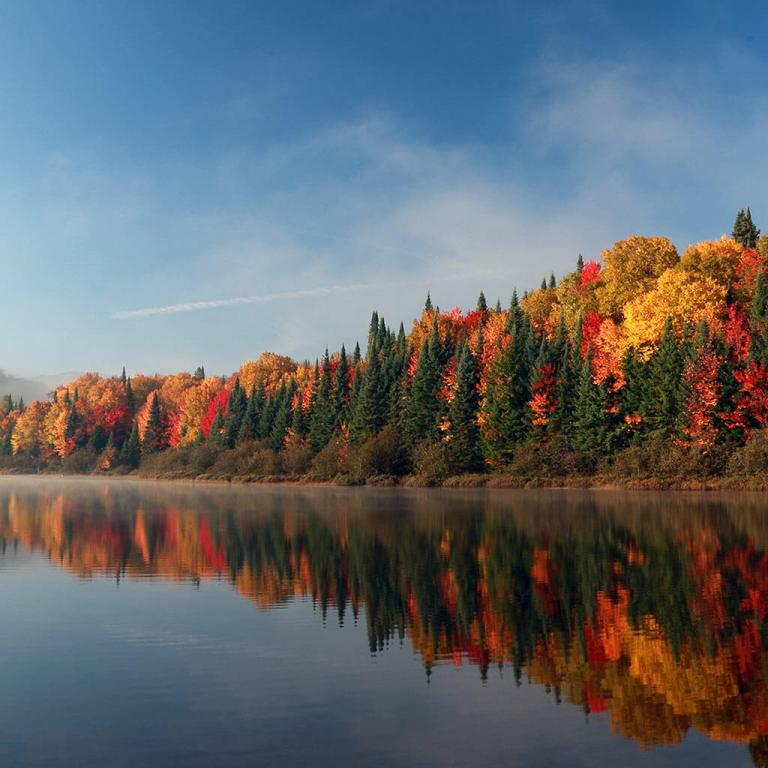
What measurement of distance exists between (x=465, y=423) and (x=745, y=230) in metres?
62.8

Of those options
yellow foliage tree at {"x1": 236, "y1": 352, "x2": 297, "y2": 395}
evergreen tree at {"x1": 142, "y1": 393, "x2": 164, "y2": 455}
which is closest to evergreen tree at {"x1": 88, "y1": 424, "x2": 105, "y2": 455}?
evergreen tree at {"x1": 142, "y1": 393, "x2": 164, "y2": 455}

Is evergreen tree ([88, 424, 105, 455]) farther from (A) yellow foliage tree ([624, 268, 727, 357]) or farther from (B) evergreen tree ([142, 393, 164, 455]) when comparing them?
(A) yellow foliage tree ([624, 268, 727, 357])

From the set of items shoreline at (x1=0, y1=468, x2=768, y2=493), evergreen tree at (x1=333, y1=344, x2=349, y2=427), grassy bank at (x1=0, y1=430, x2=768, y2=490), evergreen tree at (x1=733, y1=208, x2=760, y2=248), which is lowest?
shoreline at (x1=0, y1=468, x2=768, y2=493)

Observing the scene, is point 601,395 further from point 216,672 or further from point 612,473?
point 216,672

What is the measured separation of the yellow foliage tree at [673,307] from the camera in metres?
84.3

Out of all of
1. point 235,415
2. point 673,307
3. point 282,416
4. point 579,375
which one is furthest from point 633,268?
point 235,415

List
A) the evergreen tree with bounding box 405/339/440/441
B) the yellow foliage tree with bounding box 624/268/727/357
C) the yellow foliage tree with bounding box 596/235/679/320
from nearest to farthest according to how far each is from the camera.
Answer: the yellow foliage tree with bounding box 624/268/727/357 < the yellow foliage tree with bounding box 596/235/679/320 < the evergreen tree with bounding box 405/339/440/441

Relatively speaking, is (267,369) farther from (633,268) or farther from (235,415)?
(633,268)

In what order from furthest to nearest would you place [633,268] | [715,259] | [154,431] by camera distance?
[154,431] → [633,268] → [715,259]

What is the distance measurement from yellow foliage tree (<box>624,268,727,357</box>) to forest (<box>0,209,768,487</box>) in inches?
6.2

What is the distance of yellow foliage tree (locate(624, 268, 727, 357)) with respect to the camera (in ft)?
277

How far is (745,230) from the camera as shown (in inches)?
4862

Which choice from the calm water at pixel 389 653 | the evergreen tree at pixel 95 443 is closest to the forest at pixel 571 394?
the calm water at pixel 389 653

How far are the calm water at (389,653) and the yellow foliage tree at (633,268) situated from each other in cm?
7083
